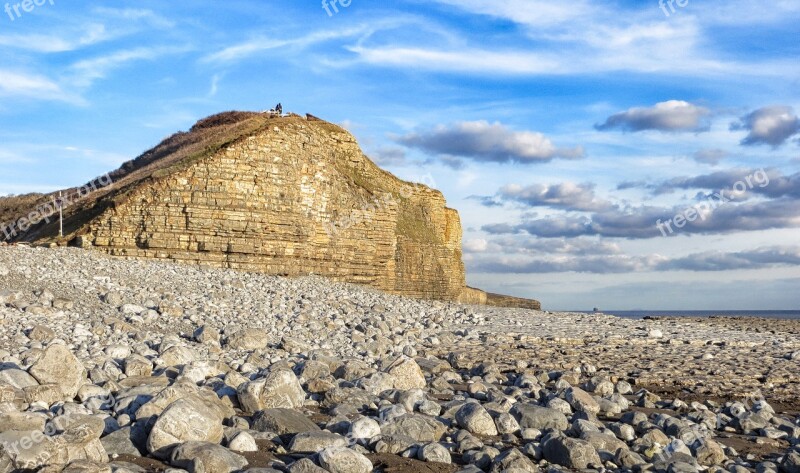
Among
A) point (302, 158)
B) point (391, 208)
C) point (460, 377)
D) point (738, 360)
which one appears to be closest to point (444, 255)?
point (391, 208)

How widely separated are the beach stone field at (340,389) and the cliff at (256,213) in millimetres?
5493

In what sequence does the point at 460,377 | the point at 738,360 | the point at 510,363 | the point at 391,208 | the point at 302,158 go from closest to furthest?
the point at 460,377, the point at 510,363, the point at 738,360, the point at 302,158, the point at 391,208

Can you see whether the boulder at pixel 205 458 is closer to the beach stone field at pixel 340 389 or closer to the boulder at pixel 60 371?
the beach stone field at pixel 340 389

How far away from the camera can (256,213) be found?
80.5 ft

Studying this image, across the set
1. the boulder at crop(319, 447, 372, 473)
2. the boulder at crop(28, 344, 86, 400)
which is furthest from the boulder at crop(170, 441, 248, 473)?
the boulder at crop(28, 344, 86, 400)

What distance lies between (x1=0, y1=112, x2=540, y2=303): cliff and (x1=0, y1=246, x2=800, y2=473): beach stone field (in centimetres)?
549

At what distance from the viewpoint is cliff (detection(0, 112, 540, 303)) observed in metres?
23.4

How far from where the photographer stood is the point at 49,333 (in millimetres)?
10555

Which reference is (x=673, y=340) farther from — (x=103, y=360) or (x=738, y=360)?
(x=103, y=360)

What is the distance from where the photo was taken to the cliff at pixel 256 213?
23391 mm

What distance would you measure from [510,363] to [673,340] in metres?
6.03

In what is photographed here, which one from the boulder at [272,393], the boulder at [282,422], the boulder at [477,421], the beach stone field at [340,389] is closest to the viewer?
the beach stone field at [340,389]

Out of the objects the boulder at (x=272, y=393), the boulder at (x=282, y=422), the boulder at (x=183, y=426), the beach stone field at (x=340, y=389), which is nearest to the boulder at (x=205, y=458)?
the beach stone field at (x=340, y=389)

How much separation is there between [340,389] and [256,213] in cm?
1649
